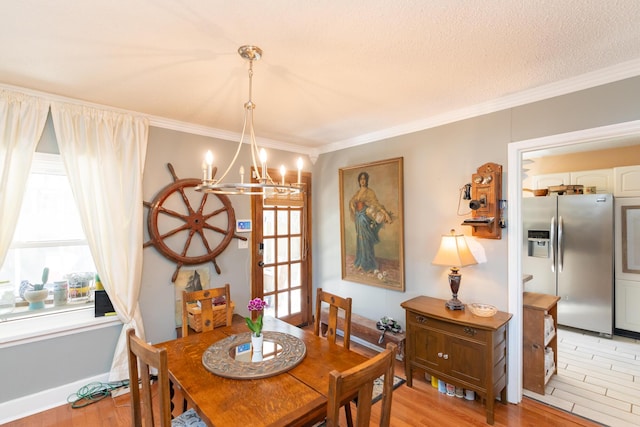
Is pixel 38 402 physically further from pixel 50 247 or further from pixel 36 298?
pixel 50 247

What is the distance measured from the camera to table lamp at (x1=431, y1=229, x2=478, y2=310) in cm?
255

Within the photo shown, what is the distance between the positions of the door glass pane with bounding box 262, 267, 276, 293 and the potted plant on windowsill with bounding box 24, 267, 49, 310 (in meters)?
2.02

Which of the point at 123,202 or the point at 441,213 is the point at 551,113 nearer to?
the point at 441,213

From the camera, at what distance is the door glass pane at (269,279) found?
3.79 meters

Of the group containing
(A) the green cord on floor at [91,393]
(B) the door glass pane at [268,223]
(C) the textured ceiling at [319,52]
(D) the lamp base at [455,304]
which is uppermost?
(C) the textured ceiling at [319,52]

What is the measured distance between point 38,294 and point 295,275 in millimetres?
2560

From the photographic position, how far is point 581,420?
2.24 metres

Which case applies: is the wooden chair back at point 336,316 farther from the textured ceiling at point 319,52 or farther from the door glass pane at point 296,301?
the door glass pane at point 296,301

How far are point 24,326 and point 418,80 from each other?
3.57 meters

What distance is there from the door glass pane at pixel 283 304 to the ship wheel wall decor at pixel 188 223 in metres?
1.00

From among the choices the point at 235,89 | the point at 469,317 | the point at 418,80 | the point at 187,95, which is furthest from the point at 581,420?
the point at 187,95

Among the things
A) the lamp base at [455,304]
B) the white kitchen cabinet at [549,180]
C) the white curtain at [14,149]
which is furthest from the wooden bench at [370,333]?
the white kitchen cabinet at [549,180]

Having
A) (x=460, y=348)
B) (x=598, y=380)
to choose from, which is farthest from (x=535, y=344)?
(x=598, y=380)

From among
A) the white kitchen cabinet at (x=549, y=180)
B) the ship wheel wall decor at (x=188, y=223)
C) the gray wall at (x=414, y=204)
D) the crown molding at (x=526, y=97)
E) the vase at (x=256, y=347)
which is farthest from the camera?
the white kitchen cabinet at (x=549, y=180)
